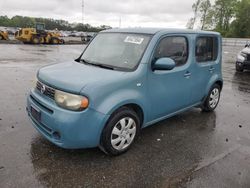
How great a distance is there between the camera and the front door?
144 inches

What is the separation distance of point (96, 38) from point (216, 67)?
8.57 feet

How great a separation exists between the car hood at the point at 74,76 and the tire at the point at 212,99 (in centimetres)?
266

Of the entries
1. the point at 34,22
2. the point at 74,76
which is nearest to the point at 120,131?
the point at 74,76

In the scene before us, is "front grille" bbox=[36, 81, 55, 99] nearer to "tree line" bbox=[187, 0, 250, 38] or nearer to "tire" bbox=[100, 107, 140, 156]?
"tire" bbox=[100, 107, 140, 156]

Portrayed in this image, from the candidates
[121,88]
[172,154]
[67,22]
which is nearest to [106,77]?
[121,88]

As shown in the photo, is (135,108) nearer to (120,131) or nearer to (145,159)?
(120,131)

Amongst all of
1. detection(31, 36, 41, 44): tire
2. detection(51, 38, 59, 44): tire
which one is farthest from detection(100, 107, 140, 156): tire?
A: detection(51, 38, 59, 44): tire

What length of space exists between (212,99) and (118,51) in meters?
2.68

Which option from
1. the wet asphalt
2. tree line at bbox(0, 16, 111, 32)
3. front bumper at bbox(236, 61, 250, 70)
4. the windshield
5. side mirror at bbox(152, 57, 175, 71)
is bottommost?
the wet asphalt

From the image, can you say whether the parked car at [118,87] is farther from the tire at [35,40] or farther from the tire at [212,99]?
the tire at [35,40]

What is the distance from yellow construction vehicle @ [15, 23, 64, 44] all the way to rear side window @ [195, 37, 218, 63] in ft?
82.9

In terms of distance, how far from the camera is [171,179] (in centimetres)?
293

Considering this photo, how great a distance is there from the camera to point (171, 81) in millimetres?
3908

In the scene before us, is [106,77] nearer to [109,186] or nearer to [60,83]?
[60,83]
